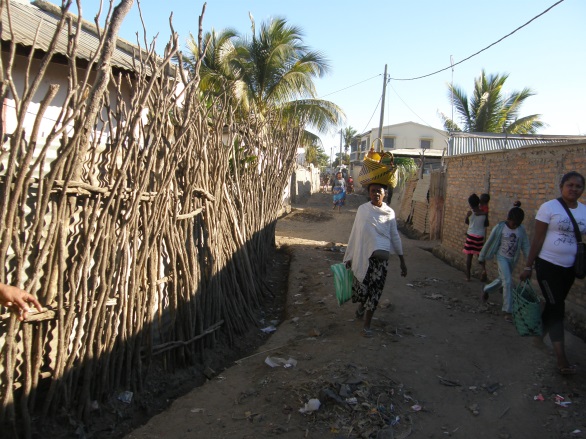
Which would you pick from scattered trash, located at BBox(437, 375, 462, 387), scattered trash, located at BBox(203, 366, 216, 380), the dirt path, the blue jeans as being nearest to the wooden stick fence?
scattered trash, located at BBox(203, 366, 216, 380)

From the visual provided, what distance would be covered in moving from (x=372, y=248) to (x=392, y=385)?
1.56 meters

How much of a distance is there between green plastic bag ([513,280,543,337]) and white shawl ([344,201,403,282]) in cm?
117

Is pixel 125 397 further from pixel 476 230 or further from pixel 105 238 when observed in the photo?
pixel 476 230

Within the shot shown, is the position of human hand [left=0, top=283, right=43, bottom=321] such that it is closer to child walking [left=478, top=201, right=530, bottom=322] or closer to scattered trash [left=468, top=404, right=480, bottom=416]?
scattered trash [left=468, top=404, right=480, bottom=416]

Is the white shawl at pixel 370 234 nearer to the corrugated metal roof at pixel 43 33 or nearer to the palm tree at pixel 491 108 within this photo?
the corrugated metal roof at pixel 43 33

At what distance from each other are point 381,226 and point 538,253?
4.79 feet

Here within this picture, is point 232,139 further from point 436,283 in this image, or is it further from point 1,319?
point 436,283

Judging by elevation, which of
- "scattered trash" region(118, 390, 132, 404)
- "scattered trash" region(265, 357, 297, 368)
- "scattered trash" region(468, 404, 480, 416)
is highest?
"scattered trash" region(265, 357, 297, 368)

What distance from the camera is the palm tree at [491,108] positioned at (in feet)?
66.3

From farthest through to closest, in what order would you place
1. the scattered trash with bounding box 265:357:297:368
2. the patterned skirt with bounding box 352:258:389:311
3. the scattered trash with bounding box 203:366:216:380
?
the patterned skirt with bounding box 352:258:389:311 < the scattered trash with bounding box 203:366:216:380 < the scattered trash with bounding box 265:357:297:368

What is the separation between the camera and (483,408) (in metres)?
3.67

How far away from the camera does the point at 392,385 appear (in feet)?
12.5

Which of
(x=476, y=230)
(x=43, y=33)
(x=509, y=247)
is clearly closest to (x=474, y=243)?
(x=476, y=230)

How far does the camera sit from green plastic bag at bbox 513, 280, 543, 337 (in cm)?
451
